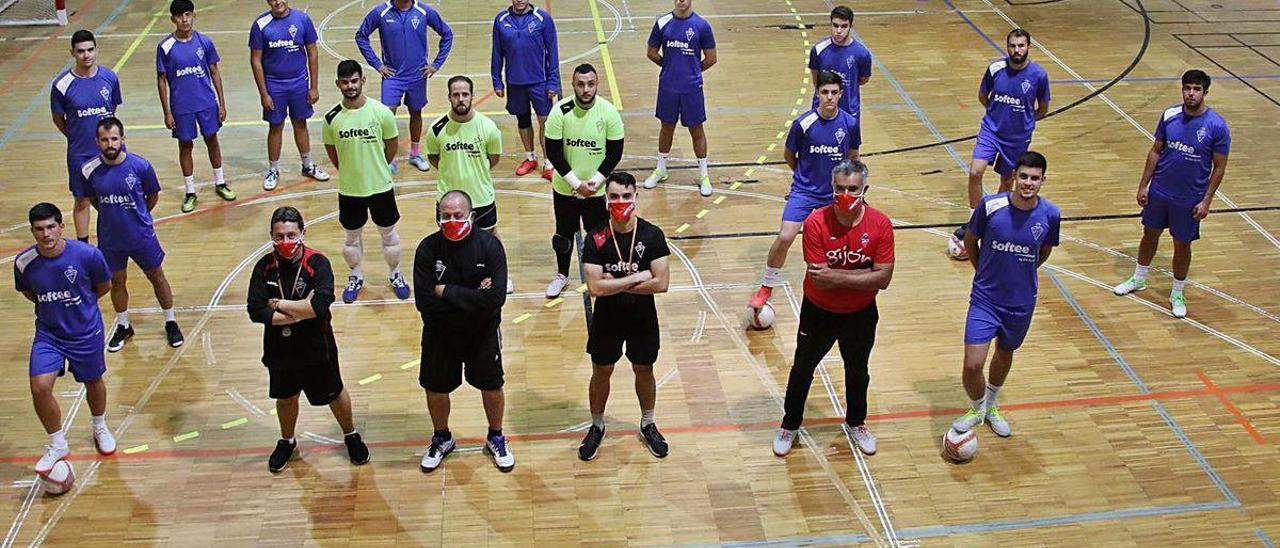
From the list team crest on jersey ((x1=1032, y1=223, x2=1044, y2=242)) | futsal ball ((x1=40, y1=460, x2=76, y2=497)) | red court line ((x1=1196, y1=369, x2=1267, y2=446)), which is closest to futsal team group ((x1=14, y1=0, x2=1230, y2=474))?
team crest on jersey ((x1=1032, y1=223, x2=1044, y2=242))

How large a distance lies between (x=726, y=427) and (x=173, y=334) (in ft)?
14.5

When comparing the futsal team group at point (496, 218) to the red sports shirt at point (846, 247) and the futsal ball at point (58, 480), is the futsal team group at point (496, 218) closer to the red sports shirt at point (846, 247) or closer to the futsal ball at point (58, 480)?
the red sports shirt at point (846, 247)

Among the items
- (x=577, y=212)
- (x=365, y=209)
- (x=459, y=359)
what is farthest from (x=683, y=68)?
(x=459, y=359)

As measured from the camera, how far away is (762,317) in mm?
9297

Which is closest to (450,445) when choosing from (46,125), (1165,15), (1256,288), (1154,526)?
(1154,526)

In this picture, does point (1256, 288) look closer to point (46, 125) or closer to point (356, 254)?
point (356, 254)

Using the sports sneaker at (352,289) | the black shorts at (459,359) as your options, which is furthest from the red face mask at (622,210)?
the sports sneaker at (352,289)

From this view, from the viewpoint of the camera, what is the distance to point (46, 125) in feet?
43.1

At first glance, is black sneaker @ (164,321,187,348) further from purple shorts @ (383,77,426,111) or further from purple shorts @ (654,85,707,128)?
purple shorts @ (654,85,707,128)

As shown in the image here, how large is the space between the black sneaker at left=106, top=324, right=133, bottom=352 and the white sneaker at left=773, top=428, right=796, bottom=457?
515 centimetres

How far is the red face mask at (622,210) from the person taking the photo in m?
7.03

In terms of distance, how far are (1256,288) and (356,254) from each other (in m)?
7.75

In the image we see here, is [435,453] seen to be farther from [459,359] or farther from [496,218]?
[496,218]

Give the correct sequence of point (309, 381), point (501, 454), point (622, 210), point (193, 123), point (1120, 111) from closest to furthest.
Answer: point (622, 210), point (309, 381), point (501, 454), point (193, 123), point (1120, 111)
